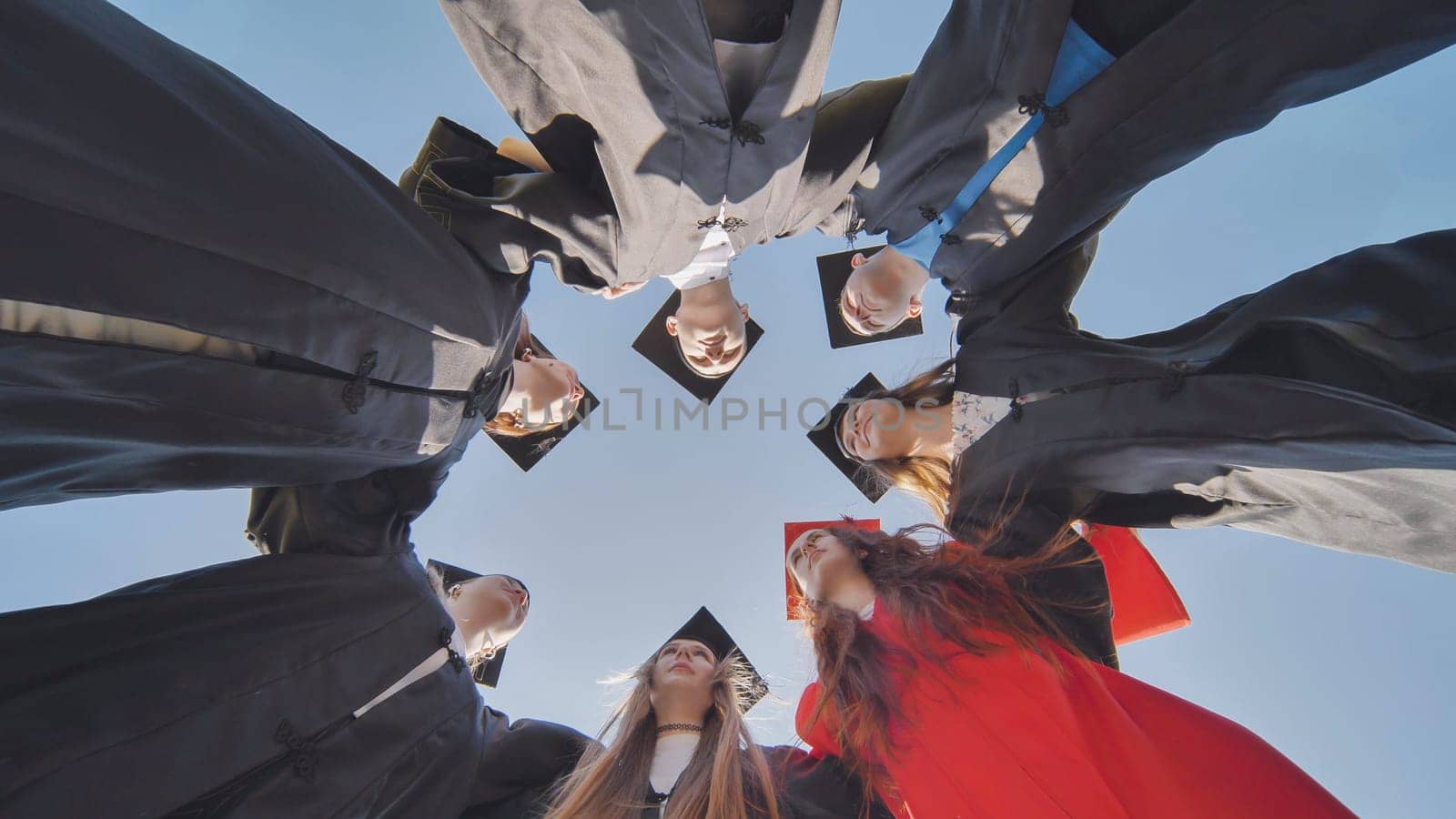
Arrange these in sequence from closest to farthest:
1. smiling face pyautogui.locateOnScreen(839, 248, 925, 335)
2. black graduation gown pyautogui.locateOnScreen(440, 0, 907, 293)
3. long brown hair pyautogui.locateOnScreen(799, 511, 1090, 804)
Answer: black graduation gown pyautogui.locateOnScreen(440, 0, 907, 293) < long brown hair pyautogui.locateOnScreen(799, 511, 1090, 804) < smiling face pyautogui.locateOnScreen(839, 248, 925, 335)

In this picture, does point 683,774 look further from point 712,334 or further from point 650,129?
point 650,129

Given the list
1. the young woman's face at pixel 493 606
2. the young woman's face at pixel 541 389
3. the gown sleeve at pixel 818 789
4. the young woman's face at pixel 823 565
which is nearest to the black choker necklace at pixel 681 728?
the gown sleeve at pixel 818 789

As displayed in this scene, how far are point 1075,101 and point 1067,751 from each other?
1.52 m

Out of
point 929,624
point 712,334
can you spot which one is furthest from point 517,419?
point 929,624

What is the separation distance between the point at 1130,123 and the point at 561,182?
1.38 m

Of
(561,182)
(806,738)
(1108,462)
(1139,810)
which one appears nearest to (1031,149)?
(1108,462)

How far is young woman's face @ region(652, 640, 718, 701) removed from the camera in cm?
217

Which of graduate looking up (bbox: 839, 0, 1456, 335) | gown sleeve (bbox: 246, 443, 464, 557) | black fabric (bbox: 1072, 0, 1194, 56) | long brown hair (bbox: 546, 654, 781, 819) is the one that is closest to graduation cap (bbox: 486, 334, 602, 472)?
gown sleeve (bbox: 246, 443, 464, 557)

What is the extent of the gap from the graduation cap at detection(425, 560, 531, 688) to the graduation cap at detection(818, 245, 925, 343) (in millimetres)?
1786

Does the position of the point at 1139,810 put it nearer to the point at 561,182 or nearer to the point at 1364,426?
the point at 1364,426

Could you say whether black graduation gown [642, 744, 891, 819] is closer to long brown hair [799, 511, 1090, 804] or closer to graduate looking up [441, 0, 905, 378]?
long brown hair [799, 511, 1090, 804]

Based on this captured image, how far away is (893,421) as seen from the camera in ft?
7.39

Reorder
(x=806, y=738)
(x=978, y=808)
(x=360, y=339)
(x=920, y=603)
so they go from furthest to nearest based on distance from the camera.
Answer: (x=806, y=738), (x=920, y=603), (x=978, y=808), (x=360, y=339)

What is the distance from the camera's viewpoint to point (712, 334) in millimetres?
2355
